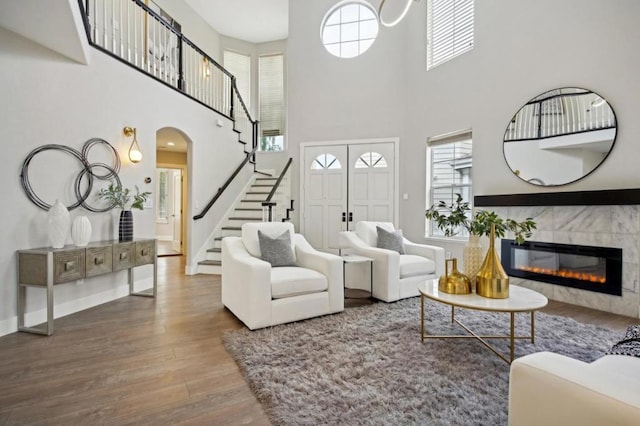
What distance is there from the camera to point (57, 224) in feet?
9.59

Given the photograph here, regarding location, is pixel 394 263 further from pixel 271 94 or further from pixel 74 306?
pixel 271 94

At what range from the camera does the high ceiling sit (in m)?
7.18

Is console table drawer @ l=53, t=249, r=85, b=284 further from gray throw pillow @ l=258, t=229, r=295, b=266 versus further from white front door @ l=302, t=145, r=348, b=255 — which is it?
white front door @ l=302, t=145, r=348, b=255

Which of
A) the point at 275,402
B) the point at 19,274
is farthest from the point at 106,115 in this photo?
the point at 275,402

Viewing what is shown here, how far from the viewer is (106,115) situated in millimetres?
3701

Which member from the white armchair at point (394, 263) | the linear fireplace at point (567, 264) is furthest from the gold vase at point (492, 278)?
the linear fireplace at point (567, 264)

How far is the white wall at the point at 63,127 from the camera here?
279cm

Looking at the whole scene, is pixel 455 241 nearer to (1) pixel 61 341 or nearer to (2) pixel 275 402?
(2) pixel 275 402

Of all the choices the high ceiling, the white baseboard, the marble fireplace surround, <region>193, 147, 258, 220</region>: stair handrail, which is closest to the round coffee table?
the marble fireplace surround

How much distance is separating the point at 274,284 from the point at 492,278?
1770mm

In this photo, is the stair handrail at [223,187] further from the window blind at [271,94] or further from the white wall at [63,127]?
the window blind at [271,94]

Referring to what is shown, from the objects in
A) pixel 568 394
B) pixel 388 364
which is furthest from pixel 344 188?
pixel 568 394

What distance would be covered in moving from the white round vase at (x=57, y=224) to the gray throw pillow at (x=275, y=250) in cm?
181

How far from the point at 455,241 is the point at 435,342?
2.93 metres
